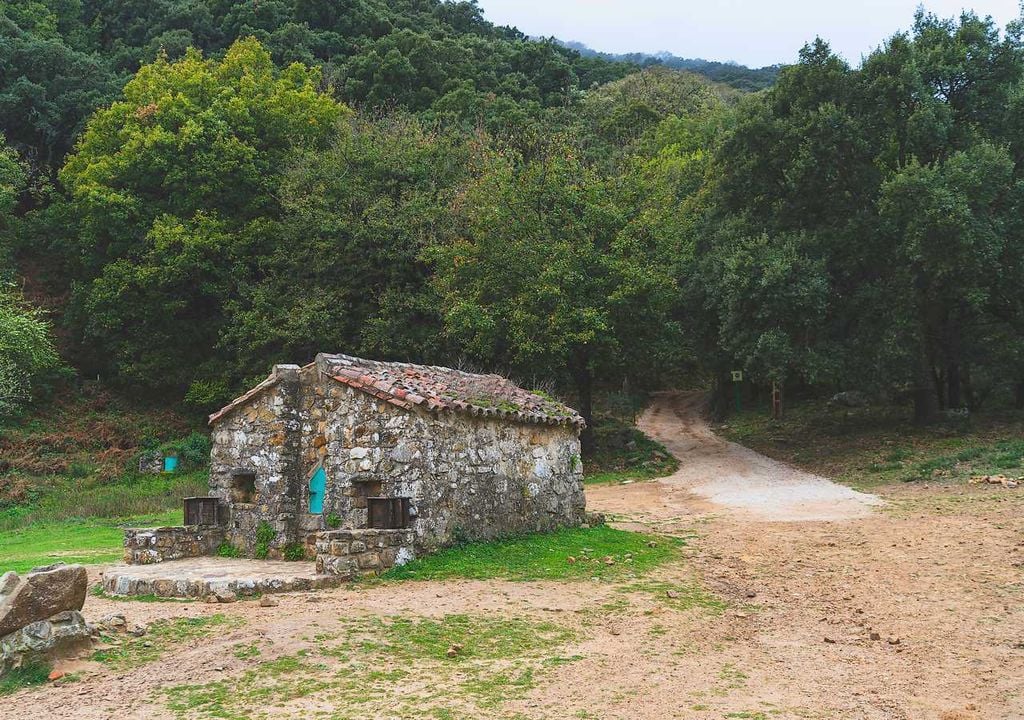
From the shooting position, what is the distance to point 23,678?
759 cm

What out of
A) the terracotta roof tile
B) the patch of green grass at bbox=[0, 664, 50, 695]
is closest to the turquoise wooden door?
the terracotta roof tile

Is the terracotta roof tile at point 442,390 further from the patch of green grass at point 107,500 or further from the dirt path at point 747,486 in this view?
the patch of green grass at point 107,500

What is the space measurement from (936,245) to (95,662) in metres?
22.4

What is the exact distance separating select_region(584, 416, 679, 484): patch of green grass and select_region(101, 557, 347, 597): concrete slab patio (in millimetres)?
14200

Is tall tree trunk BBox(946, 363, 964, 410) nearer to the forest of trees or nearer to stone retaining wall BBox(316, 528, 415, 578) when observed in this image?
the forest of trees

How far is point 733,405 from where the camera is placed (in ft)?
132

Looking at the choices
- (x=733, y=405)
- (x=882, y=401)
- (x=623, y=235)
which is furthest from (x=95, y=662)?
(x=733, y=405)

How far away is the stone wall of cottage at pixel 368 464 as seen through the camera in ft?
39.5

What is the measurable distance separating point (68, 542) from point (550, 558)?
10.5m

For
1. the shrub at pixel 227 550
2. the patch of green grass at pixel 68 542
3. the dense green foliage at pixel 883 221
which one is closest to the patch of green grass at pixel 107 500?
the patch of green grass at pixel 68 542

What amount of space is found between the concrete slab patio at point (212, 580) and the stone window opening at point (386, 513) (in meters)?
1.00

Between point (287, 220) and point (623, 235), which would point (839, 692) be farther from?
point (287, 220)

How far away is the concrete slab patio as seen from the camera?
10.6 m

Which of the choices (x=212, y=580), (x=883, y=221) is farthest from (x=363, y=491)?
(x=883, y=221)
